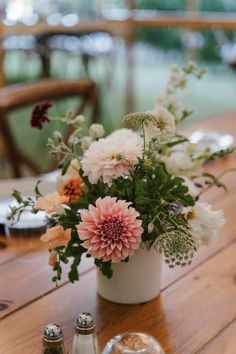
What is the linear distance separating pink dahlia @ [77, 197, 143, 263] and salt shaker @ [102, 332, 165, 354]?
18cm

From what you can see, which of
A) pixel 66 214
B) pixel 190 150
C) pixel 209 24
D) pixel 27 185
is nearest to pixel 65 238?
pixel 66 214

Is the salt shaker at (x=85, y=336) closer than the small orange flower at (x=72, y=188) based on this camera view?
Yes

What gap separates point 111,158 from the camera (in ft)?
3.13

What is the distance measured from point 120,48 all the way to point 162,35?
0.56 metres

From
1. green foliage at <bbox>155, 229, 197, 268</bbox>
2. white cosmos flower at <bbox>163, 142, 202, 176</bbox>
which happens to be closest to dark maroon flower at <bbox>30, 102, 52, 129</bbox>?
white cosmos flower at <bbox>163, 142, 202, 176</bbox>

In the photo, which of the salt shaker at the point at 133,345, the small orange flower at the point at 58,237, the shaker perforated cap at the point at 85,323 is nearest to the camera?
the salt shaker at the point at 133,345

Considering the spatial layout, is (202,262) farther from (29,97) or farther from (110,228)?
(29,97)

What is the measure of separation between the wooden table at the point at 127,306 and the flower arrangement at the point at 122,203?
7cm

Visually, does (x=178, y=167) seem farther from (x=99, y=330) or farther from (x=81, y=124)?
(x=99, y=330)

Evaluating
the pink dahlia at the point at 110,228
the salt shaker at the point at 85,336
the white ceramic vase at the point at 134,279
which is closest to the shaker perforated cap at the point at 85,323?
the salt shaker at the point at 85,336

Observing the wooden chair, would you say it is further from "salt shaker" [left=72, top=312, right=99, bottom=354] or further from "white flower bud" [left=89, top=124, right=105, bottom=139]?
"salt shaker" [left=72, top=312, right=99, bottom=354]

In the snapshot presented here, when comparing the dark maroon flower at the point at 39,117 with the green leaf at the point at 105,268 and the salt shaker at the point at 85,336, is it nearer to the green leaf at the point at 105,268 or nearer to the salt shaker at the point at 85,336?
the green leaf at the point at 105,268

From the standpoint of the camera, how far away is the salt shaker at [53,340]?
0.83 metres

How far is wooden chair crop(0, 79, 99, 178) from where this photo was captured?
2.01 m
